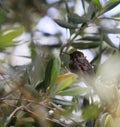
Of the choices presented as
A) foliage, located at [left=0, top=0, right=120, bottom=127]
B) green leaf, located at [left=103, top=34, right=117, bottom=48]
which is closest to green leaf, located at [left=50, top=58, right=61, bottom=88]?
foliage, located at [left=0, top=0, right=120, bottom=127]

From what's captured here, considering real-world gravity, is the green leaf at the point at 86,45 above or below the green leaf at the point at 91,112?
above

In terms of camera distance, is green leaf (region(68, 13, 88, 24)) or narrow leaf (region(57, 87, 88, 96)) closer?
narrow leaf (region(57, 87, 88, 96))

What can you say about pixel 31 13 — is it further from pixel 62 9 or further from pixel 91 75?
pixel 91 75

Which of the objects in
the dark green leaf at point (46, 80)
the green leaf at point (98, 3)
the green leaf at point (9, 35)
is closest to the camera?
the green leaf at point (9, 35)

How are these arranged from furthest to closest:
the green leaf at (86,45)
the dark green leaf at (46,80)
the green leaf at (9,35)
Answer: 1. the green leaf at (86,45)
2. the dark green leaf at (46,80)
3. the green leaf at (9,35)

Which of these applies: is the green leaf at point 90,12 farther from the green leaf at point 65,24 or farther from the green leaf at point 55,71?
the green leaf at point 55,71

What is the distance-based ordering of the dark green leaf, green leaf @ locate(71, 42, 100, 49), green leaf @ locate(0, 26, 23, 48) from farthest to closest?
green leaf @ locate(71, 42, 100, 49) < the dark green leaf < green leaf @ locate(0, 26, 23, 48)

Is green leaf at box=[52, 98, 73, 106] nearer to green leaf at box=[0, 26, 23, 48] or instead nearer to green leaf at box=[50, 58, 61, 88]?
green leaf at box=[50, 58, 61, 88]

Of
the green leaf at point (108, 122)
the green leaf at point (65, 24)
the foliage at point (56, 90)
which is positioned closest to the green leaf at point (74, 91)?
the foliage at point (56, 90)

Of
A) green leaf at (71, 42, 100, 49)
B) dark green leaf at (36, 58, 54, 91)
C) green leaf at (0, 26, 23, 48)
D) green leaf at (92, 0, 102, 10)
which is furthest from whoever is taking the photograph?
green leaf at (71, 42, 100, 49)

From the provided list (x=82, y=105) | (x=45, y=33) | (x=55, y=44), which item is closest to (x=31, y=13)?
(x=45, y=33)

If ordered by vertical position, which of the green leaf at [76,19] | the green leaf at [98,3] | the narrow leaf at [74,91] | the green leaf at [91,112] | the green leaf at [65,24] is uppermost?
the green leaf at [98,3]

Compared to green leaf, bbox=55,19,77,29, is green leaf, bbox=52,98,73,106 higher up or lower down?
lower down
